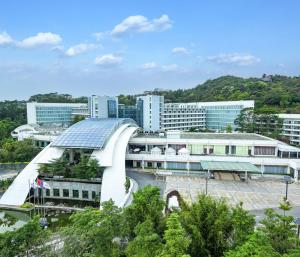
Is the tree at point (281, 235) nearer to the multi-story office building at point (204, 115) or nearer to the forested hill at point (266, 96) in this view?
the forested hill at point (266, 96)

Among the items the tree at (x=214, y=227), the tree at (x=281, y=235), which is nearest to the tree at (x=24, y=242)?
the tree at (x=214, y=227)

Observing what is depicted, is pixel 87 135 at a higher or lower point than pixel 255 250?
higher

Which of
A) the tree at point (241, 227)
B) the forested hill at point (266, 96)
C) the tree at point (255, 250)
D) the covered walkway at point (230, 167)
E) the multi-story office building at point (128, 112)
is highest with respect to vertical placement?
the forested hill at point (266, 96)

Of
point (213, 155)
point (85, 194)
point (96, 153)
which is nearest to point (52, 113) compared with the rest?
point (96, 153)

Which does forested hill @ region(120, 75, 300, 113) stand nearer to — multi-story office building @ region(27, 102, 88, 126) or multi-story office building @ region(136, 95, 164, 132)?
multi-story office building @ region(27, 102, 88, 126)

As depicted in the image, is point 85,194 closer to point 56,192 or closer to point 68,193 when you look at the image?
point 68,193

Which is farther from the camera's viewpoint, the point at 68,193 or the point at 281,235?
the point at 68,193
